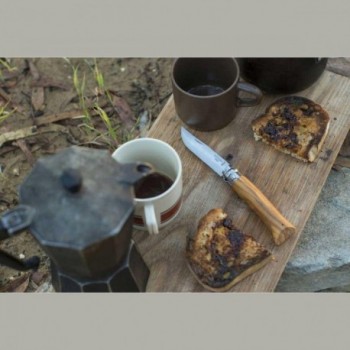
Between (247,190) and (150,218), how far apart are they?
260 millimetres

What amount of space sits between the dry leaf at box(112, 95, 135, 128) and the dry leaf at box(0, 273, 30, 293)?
0.57 metres

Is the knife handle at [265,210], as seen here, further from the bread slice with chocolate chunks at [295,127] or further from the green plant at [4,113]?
the green plant at [4,113]

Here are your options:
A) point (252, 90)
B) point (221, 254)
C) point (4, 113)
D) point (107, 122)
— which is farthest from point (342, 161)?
point (4, 113)

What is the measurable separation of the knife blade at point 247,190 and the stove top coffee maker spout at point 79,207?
13.1 inches

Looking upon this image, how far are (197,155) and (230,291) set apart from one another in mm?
319

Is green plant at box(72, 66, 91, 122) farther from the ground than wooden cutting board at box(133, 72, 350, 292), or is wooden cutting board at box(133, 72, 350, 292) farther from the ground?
wooden cutting board at box(133, 72, 350, 292)

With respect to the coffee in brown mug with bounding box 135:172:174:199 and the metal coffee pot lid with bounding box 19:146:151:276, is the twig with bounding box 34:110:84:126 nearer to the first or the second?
the coffee in brown mug with bounding box 135:172:174:199

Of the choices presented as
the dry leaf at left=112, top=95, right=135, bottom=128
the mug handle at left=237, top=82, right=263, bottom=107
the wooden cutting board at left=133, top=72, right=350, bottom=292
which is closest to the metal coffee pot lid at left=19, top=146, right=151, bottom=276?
the wooden cutting board at left=133, top=72, right=350, bottom=292

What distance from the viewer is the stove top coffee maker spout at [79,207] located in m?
0.91

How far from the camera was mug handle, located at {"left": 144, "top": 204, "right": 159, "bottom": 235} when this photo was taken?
3.52ft

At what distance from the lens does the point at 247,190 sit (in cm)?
124

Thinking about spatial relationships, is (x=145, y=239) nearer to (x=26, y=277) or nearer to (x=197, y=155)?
(x=197, y=155)

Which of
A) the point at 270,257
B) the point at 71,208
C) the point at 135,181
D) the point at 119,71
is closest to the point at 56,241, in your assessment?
the point at 71,208

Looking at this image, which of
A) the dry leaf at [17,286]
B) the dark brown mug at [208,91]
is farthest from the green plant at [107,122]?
the dry leaf at [17,286]
